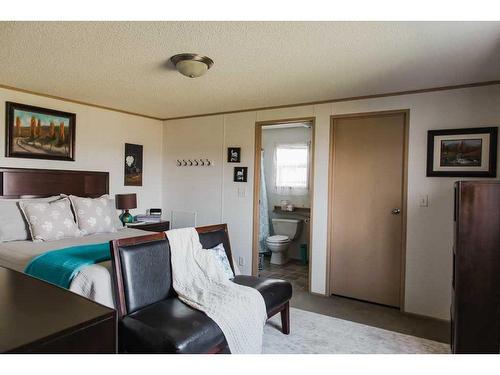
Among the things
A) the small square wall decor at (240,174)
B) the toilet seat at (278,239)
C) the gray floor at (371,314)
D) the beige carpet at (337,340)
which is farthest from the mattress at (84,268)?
the toilet seat at (278,239)

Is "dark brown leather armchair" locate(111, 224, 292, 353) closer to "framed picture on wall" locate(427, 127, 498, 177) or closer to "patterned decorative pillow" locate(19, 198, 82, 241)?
"patterned decorative pillow" locate(19, 198, 82, 241)

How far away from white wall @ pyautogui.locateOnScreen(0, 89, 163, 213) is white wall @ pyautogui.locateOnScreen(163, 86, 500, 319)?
200 millimetres

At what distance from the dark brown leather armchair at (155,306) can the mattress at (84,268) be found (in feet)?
A: 0.53

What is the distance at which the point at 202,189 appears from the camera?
15.4ft

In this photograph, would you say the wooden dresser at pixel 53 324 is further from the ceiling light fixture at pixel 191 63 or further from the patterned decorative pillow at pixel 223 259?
the ceiling light fixture at pixel 191 63

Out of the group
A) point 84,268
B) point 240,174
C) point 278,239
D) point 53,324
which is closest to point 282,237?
point 278,239

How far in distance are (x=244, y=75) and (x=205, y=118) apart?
1.84 m

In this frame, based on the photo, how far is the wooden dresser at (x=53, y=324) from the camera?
81cm

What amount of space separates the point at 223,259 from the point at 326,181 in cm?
161

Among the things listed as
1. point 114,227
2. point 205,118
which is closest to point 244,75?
point 205,118

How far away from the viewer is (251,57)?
2.48 metres

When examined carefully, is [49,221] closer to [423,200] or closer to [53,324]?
[53,324]

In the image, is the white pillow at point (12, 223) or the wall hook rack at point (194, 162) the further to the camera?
the wall hook rack at point (194, 162)
